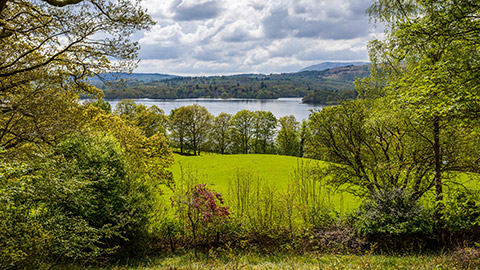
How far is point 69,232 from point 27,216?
106cm

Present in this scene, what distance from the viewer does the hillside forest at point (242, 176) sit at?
286 inches

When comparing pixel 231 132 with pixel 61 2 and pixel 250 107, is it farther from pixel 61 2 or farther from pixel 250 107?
pixel 250 107

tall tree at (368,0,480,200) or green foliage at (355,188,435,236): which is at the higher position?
tall tree at (368,0,480,200)

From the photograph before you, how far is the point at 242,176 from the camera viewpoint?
12195mm

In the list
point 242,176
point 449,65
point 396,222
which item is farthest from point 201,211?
point 449,65

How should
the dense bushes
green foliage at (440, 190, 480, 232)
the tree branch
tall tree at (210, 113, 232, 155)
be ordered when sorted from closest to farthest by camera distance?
the dense bushes
the tree branch
green foliage at (440, 190, 480, 232)
tall tree at (210, 113, 232, 155)

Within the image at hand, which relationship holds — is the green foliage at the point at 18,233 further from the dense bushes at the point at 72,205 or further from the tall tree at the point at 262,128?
the tall tree at the point at 262,128

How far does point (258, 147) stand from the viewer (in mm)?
52375

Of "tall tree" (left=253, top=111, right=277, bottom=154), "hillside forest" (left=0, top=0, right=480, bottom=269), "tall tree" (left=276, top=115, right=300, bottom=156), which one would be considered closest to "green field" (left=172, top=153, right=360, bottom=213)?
"hillside forest" (left=0, top=0, right=480, bottom=269)

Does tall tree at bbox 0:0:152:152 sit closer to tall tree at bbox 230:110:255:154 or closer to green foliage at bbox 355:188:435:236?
green foliage at bbox 355:188:435:236

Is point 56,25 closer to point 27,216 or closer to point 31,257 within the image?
point 27,216

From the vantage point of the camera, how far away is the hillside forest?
727 centimetres

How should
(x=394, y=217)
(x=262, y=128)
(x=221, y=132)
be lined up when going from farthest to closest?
(x=221, y=132) < (x=262, y=128) < (x=394, y=217)

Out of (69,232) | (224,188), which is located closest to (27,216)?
(69,232)
